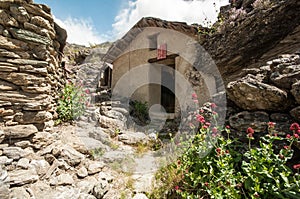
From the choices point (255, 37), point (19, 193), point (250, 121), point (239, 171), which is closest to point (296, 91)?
point (250, 121)

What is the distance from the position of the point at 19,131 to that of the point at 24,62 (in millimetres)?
1191

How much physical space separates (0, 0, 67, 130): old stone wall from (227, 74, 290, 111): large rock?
3.51 m

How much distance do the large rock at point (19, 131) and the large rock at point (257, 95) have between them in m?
3.55

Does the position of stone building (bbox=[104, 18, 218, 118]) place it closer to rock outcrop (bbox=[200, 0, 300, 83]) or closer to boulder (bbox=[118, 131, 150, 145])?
rock outcrop (bbox=[200, 0, 300, 83])

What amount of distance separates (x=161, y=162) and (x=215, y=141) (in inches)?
63.7

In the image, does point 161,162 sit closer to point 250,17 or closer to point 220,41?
point 220,41

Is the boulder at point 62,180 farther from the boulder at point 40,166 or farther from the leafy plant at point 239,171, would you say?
the leafy plant at point 239,171

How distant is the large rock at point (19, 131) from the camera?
100 inches

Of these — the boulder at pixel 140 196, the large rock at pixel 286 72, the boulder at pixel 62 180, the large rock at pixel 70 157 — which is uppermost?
the large rock at pixel 286 72

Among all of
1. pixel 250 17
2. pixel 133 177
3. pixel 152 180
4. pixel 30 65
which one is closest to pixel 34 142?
pixel 30 65

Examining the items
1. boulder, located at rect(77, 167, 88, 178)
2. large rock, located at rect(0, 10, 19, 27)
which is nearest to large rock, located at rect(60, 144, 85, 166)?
boulder, located at rect(77, 167, 88, 178)

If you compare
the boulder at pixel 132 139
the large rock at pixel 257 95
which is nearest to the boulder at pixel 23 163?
the boulder at pixel 132 139

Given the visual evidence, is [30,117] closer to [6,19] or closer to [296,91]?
[6,19]

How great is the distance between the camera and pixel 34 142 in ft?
9.11
